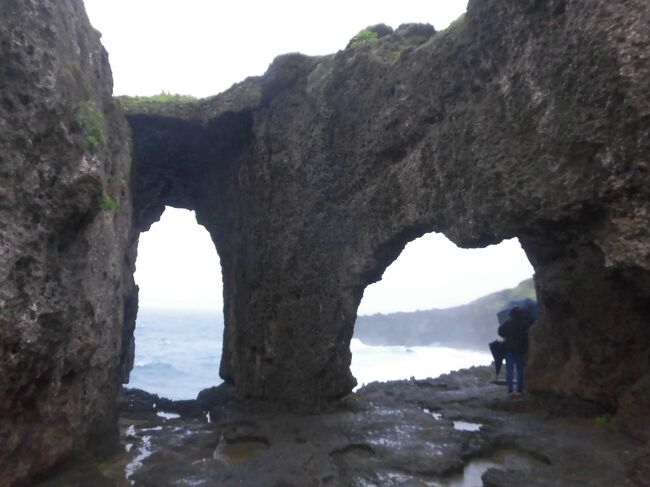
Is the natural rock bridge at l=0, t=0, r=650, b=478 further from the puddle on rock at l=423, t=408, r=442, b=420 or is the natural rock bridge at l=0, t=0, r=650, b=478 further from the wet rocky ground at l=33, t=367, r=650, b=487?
the puddle on rock at l=423, t=408, r=442, b=420

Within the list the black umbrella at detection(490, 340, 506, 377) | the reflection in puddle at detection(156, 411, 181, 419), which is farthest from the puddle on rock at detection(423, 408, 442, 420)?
the reflection in puddle at detection(156, 411, 181, 419)

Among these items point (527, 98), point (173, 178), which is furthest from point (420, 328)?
point (527, 98)

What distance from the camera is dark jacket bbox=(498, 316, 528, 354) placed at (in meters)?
13.2

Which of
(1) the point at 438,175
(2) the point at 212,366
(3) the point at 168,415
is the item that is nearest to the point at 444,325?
(2) the point at 212,366

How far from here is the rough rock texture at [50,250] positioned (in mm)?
6512

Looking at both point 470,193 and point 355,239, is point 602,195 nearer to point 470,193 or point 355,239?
point 470,193

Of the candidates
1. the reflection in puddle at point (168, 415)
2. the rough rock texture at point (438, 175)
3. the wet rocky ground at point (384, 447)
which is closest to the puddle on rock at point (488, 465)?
the wet rocky ground at point (384, 447)

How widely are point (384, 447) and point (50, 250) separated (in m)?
6.56

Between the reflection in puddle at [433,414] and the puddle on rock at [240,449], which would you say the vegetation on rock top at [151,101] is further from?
the reflection in puddle at [433,414]

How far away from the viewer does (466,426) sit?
34.2 ft

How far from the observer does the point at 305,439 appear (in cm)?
959

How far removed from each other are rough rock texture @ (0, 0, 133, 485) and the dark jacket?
9950 mm

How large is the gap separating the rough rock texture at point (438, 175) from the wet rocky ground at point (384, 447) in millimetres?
868

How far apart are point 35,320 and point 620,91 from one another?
877cm
